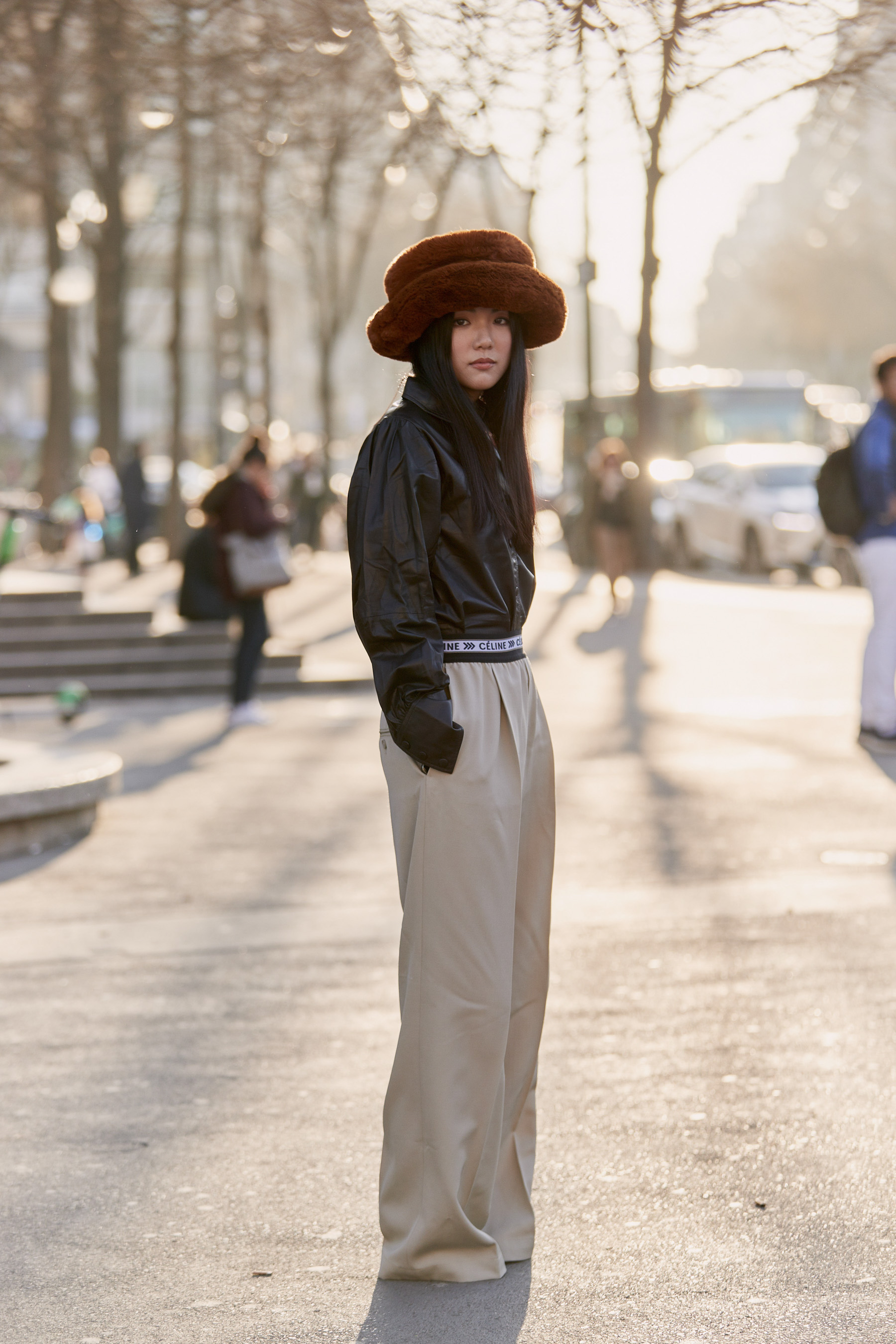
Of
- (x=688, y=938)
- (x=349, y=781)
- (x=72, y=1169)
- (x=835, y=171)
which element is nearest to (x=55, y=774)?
(x=349, y=781)

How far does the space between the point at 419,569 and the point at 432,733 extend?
11.5 inches

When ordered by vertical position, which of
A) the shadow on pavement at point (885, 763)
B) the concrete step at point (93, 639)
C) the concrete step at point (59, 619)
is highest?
the concrete step at point (59, 619)

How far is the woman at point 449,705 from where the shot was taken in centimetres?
331

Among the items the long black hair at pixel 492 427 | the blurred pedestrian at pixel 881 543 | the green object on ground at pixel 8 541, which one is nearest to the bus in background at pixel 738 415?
the green object on ground at pixel 8 541

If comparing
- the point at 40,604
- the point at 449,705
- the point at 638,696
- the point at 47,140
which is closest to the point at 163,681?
the point at 40,604

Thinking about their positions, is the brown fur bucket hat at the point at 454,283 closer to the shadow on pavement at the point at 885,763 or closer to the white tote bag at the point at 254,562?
the shadow on pavement at the point at 885,763

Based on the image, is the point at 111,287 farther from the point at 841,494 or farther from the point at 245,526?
the point at 841,494

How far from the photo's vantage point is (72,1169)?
13.5ft

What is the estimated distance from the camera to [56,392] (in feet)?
90.5

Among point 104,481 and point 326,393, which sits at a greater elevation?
point 326,393

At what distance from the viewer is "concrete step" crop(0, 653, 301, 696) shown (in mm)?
13297

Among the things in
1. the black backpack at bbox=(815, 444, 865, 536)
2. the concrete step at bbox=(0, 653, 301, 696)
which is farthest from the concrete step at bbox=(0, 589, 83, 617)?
the black backpack at bbox=(815, 444, 865, 536)

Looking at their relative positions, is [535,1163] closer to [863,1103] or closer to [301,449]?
[863,1103]

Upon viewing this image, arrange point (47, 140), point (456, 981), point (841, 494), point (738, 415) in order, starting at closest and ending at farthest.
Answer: point (456, 981) → point (841, 494) → point (47, 140) → point (738, 415)
